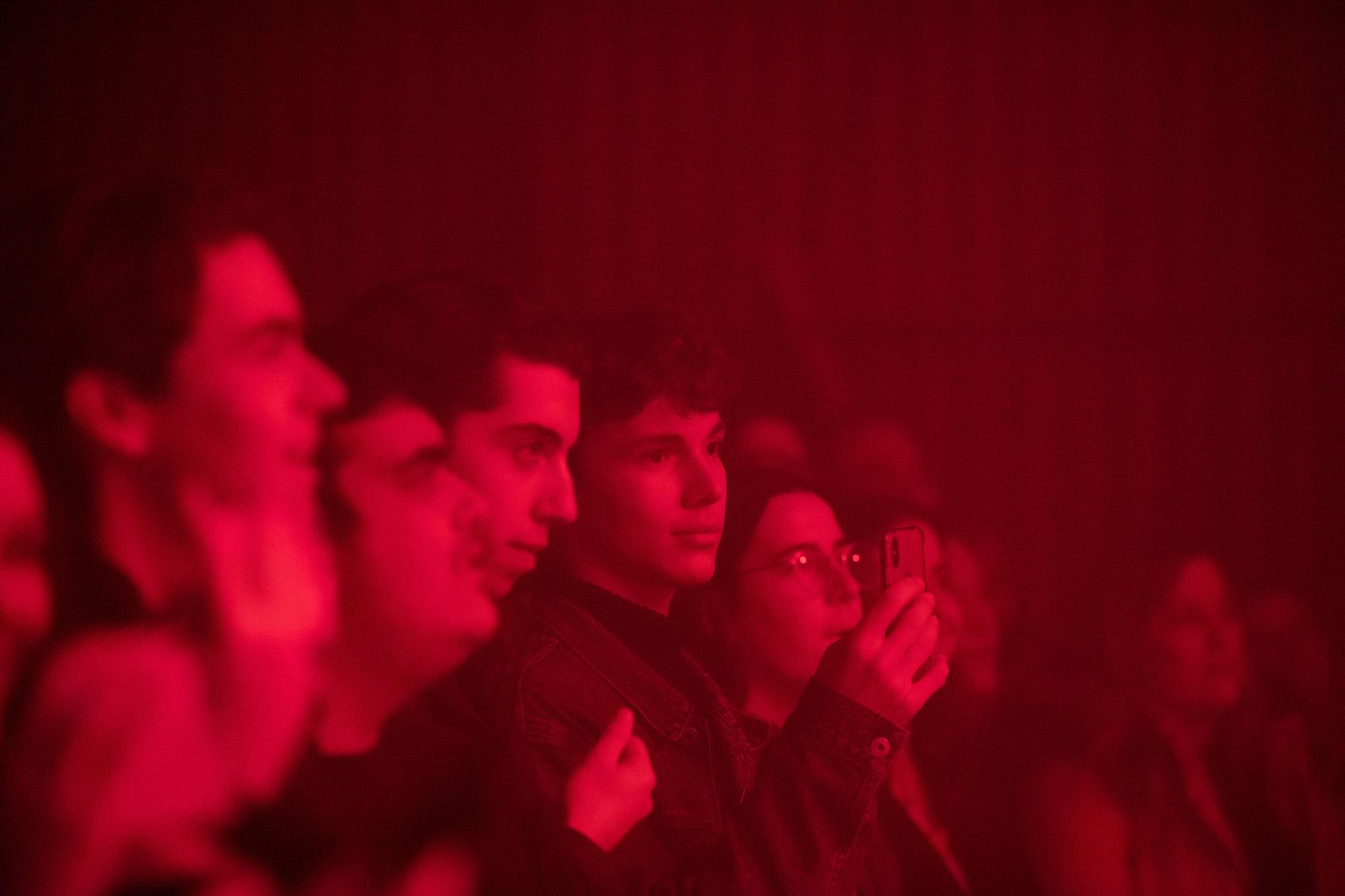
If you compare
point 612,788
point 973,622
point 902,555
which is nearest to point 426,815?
point 612,788

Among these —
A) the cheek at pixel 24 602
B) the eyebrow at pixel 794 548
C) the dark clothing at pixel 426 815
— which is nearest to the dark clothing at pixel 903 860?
the eyebrow at pixel 794 548

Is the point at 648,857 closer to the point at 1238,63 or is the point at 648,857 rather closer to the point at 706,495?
the point at 706,495

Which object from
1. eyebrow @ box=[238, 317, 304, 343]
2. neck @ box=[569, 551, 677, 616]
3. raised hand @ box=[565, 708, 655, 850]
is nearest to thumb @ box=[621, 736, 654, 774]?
raised hand @ box=[565, 708, 655, 850]

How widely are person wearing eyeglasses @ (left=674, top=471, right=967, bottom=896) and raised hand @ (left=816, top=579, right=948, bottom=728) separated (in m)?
0.13

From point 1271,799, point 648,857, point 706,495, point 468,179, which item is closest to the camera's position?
point 648,857

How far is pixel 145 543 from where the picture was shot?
104cm

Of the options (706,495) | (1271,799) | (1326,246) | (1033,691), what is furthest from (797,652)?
(1326,246)

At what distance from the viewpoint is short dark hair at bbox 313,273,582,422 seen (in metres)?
1.21

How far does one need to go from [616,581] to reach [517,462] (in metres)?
0.19

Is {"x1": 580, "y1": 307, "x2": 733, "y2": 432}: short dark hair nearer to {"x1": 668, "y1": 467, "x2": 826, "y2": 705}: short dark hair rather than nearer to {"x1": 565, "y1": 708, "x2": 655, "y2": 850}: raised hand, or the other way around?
{"x1": 668, "y1": 467, "x2": 826, "y2": 705}: short dark hair

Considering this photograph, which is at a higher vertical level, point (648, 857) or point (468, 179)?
point (468, 179)

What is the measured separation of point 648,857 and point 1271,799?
4.26ft

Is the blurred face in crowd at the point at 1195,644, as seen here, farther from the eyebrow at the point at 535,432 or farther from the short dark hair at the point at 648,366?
the eyebrow at the point at 535,432

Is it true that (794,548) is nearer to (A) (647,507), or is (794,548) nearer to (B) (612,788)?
(A) (647,507)
